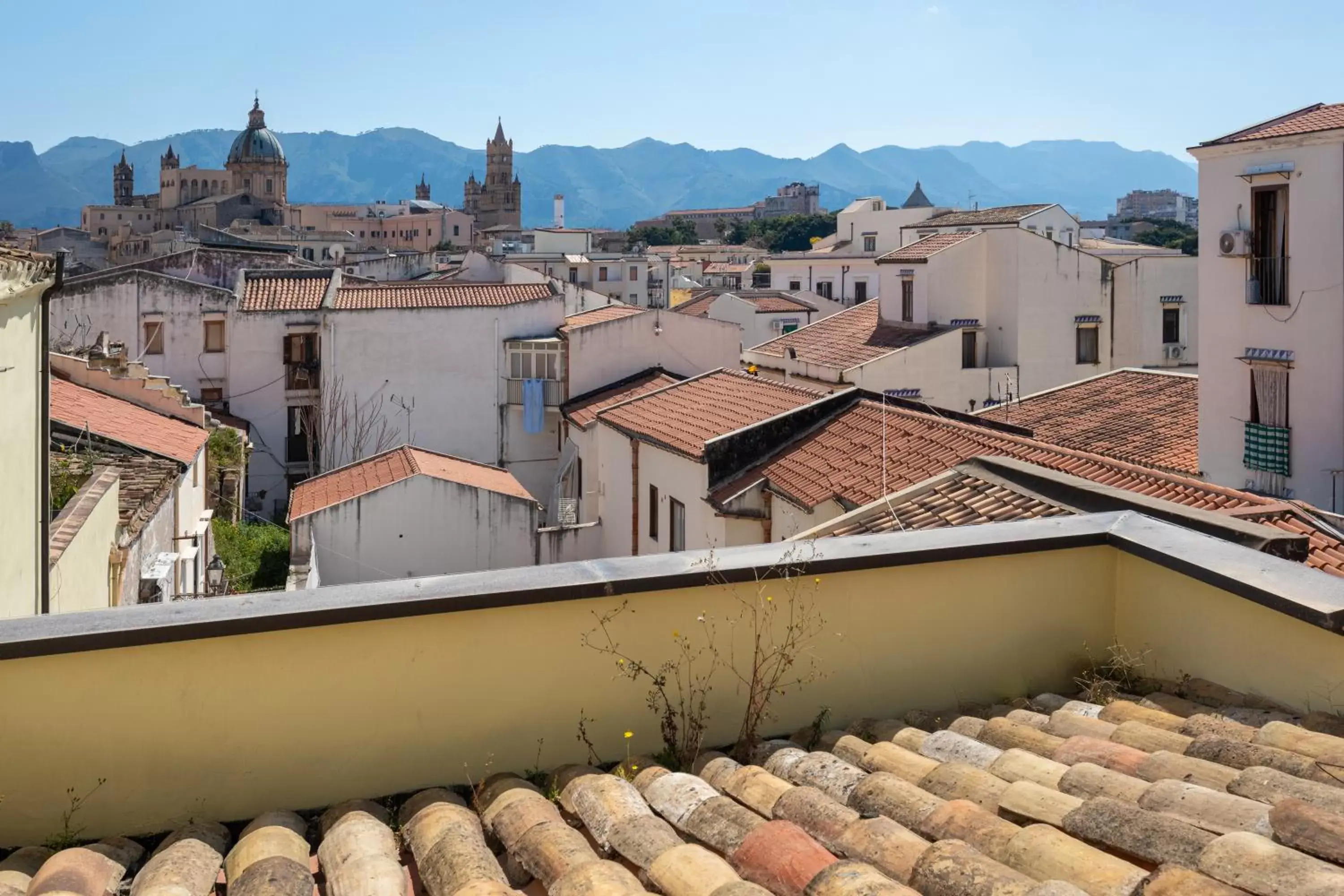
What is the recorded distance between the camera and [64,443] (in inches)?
623

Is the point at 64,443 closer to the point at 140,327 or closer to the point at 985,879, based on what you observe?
the point at 985,879

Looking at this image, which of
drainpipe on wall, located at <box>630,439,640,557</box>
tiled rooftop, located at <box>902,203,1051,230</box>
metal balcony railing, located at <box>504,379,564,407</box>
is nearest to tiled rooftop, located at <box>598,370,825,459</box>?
drainpipe on wall, located at <box>630,439,640,557</box>

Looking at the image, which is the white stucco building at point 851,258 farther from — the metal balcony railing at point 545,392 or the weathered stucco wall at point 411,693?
the weathered stucco wall at point 411,693

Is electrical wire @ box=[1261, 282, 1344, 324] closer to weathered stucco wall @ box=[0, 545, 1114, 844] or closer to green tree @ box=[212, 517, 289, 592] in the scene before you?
weathered stucco wall @ box=[0, 545, 1114, 844]

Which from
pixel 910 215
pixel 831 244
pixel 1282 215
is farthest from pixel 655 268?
pixel 1282 215

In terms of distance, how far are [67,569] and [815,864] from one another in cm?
939

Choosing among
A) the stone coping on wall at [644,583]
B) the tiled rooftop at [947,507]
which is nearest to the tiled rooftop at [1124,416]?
the tiled rooftop at [947,507]

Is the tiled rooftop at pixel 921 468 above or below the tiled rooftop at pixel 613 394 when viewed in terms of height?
below

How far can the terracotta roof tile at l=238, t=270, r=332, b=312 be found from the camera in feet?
115

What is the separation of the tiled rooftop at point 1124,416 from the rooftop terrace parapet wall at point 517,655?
15499 millimetres

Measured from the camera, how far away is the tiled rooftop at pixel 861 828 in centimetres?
322

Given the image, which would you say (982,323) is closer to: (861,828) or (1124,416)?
(1124,416)

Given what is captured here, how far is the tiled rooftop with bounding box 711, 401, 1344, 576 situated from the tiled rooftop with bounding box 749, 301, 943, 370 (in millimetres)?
12923

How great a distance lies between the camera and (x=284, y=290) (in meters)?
36.2
